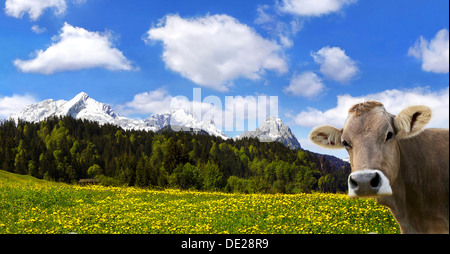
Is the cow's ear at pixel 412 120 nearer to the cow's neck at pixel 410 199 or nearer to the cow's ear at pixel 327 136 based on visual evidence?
the cow's neck at pixel 410 199

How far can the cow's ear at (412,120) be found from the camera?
3.63m

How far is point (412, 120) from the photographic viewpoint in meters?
3.82

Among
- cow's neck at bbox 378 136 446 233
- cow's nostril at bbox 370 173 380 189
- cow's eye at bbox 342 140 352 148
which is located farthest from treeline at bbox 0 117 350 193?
cow's nostril at bbox 370 173 380 189

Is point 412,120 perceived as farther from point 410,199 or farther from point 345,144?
point 410,199

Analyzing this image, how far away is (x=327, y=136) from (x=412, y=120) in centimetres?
96

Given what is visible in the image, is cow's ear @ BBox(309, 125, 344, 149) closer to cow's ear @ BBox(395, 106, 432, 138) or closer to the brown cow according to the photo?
the brown cow

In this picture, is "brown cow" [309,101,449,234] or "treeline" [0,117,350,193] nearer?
"brown cow" [309,101,449,234]

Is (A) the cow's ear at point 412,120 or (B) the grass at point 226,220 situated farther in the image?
(B) the grass at point 226,220

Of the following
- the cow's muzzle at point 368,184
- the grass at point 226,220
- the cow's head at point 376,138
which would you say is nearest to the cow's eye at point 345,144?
the cow's head at point 376,138

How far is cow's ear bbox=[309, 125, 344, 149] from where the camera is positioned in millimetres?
4277

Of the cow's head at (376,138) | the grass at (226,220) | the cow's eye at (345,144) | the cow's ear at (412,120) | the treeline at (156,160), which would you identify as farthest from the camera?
the treeline at (156,160)

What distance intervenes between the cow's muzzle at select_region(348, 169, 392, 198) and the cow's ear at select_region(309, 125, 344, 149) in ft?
2.86

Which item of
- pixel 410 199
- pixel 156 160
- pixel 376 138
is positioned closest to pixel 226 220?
pixel 410 199
